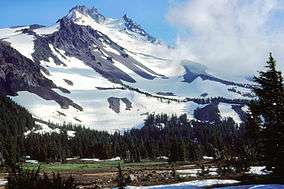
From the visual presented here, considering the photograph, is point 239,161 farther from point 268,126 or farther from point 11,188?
point 11,188

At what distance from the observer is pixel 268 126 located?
185 feet

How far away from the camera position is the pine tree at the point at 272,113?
5525 cm

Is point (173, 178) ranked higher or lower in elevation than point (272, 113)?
lower

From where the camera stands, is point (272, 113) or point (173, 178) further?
point (173, 178)

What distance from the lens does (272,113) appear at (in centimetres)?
5606

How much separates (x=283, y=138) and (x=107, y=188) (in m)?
28.0

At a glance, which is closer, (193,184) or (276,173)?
(276,173)

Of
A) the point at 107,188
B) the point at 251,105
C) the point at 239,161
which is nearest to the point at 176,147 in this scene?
the point at 239,161

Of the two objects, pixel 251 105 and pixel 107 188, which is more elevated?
pixel 251 105

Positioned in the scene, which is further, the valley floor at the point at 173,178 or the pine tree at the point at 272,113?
the valley floor at the point at 173,178

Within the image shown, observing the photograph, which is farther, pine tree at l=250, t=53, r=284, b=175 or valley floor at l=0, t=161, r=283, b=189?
valley floor at l=0, t=161, r=283, b=189

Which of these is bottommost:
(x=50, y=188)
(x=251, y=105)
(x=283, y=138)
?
(x=50, y=188)

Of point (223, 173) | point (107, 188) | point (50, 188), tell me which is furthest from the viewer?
point (223, 173)

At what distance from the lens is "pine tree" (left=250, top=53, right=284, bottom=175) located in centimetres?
5525
